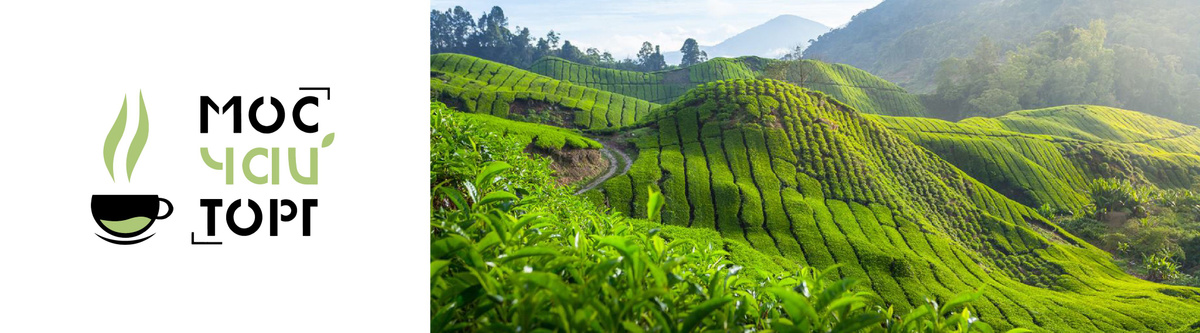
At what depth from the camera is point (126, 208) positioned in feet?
5.43

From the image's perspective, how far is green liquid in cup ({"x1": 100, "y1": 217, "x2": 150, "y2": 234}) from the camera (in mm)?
Result: 1633

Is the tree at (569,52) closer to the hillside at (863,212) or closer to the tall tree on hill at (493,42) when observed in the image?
the tall tree on hill at (493,42)

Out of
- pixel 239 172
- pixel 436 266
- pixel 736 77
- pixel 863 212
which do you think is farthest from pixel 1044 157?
pixel 239 172

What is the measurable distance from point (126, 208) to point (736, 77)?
76448 mm

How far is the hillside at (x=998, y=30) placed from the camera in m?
84.6

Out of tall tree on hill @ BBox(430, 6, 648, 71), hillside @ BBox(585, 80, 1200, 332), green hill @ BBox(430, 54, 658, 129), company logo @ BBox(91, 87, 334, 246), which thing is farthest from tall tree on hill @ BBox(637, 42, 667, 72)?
company logo @ BBox(91, 87, 334, 246)

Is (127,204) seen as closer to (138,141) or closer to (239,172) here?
(138,141)

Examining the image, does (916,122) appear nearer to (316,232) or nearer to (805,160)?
(805,160)

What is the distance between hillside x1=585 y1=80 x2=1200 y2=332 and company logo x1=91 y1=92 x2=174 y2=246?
1435 cm

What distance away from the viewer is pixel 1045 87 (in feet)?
222

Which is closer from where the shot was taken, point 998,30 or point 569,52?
point 569,52

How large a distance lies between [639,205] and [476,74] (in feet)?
128

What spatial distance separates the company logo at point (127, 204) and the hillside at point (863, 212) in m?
14.3

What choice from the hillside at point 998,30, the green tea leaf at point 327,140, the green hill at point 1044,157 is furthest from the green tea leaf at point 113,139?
the hillside at point 998,30
